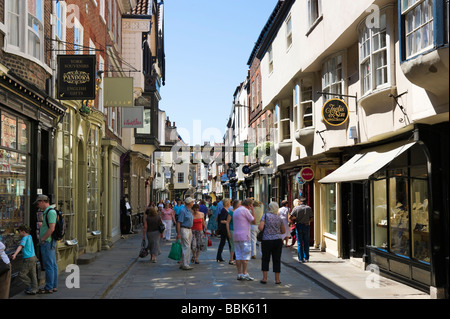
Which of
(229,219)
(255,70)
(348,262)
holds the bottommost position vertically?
(348,262)

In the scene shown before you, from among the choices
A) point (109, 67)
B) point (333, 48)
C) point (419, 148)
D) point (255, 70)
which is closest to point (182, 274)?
point (419, 148)

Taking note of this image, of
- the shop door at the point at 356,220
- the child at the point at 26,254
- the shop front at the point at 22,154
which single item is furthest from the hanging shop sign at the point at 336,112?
the child at the point at 26,254

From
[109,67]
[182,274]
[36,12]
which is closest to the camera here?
[36,12]

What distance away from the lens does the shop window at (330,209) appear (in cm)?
1938

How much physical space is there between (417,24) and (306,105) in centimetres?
1111

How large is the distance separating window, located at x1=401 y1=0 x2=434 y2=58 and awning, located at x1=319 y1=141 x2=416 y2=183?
6.52 feet

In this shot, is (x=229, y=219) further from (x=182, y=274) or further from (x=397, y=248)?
(x=397, y=248)

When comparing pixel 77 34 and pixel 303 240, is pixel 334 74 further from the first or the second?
pixel 77 34

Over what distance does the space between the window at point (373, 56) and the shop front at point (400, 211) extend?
157cm

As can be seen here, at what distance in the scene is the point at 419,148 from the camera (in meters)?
11.8

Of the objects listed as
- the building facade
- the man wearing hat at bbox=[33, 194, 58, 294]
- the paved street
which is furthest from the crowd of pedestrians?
the man wearing hat at bbox=[33, 194, 58, 294]

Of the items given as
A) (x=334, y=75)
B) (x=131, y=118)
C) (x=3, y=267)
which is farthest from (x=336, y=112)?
(x=131, y=118)

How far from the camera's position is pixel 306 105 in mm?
21750

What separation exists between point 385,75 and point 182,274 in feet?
22.7
